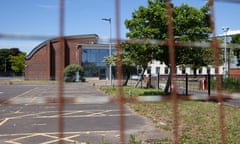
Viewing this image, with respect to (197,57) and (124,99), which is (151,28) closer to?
(197,57)

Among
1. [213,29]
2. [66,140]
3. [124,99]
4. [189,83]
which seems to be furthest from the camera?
[189,83]

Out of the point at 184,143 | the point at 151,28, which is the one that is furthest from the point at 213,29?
the point at 151,28

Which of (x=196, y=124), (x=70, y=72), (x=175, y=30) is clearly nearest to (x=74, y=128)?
(x=70, y=72)

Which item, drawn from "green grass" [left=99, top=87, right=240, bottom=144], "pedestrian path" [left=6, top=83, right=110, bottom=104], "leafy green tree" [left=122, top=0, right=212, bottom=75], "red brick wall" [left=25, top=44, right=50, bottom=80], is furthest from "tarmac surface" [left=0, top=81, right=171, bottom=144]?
"leafy green tree" [left=122, top=0, right=212, bottom=75]

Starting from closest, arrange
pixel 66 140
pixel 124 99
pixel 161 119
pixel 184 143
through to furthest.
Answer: pixel 124 99, pixel 184 143, pixel 66 140, pixel 161 119

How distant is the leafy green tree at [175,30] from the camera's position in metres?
17.0

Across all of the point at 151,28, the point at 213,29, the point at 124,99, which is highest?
the point at 151,28

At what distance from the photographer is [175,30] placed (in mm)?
17141

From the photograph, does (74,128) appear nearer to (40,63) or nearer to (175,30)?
(175,30)

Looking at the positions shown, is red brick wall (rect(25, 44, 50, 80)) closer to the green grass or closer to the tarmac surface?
the tarmac surface

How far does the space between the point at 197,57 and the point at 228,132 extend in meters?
10.4

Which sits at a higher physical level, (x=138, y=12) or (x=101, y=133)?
(x=138, y=12)

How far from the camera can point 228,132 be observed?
8.02 meters

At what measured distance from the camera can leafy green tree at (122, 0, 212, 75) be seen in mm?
17031
